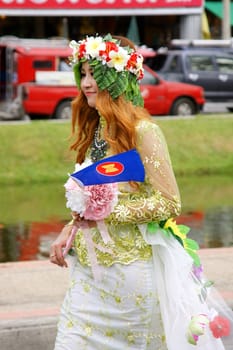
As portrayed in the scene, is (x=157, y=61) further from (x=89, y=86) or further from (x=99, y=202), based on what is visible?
(x=99, y=202)

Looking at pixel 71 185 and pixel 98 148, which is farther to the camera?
pixel 98 148

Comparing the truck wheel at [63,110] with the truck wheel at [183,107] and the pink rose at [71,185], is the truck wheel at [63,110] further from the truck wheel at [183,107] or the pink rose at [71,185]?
the pink rose at [71,185]

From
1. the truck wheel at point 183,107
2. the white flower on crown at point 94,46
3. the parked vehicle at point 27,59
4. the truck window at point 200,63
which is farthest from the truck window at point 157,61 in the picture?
the white flower on crown at point 94,46

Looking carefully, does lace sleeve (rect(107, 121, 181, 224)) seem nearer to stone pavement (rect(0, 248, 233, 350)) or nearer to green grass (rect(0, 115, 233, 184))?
stone pavement (rect(0, 248, 233, 350))

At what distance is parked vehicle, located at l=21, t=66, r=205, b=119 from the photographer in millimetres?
19156

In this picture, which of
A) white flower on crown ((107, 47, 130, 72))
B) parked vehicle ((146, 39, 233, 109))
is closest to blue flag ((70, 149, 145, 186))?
white flower on crown ((107, 47, 130, 72))

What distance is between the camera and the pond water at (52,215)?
360 inches

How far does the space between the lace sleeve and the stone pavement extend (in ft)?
3.94

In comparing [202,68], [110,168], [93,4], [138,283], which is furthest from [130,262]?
[93,4]

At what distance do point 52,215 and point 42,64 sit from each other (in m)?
9.56

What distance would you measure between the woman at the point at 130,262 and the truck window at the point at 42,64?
16208 mm

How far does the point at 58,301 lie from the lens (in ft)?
20.5

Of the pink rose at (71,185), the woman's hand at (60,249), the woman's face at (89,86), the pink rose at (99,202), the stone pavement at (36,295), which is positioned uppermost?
the woman's face at (89,86)

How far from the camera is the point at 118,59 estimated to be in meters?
4.05
